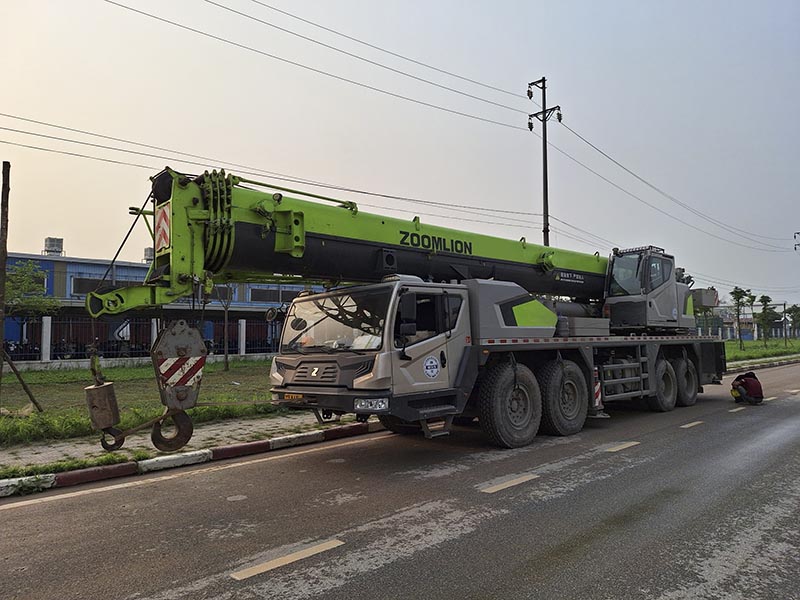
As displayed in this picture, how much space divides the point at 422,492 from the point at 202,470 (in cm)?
305

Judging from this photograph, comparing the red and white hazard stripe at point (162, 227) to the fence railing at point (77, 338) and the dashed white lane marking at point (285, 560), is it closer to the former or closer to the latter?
the dashed white lane marking at point (285, 560)

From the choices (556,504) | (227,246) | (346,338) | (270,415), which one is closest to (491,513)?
(556,504)

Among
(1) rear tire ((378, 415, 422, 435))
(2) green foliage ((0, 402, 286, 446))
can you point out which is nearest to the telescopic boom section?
(1) rear tire ((378, 415, 422, 435))

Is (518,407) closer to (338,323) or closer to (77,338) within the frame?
(338,323)

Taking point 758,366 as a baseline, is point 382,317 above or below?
above

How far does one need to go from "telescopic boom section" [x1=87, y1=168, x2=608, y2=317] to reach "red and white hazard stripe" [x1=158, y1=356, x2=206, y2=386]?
0.68 m

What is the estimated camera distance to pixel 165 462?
736cm

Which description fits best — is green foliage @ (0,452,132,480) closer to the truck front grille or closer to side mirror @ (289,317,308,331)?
the truck front grille

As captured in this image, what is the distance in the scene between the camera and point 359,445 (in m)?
8.71

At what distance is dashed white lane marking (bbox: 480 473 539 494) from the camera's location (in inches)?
238

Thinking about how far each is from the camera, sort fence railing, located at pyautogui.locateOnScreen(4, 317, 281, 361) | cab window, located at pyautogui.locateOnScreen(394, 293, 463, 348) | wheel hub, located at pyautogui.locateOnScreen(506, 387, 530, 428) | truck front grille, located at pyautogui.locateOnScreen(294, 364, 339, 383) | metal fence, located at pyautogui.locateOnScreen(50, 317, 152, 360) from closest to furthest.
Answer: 1. truck front grille, located at pyautogui.locateOnScreen(294, 364, 339, 383)
2. cab window, located at pyautogui.locateOnScreen(394, 293, 463, 348)
3. wheel hub, located at pyautogui.locateOnScreen(506, 387, 530, 428)
4. fence railing, located at pyautogui.locateOnScreen(4, 317, 281, 361)
5. metal fence, located at pyautogui.locateOnScreen(50, 317, 152, 360)

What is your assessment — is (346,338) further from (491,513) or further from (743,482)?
(743,482)

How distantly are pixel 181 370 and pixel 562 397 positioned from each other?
20.4 ft

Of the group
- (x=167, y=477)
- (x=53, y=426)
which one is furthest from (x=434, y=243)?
(x=53, y=426)
